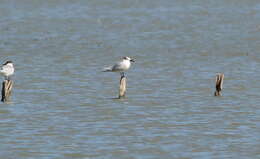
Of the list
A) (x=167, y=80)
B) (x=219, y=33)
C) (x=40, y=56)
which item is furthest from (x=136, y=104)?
(x=219, y=33)

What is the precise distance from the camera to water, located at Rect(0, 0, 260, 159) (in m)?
16.9

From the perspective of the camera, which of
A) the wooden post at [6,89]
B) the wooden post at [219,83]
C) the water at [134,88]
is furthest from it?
the wooden post at [219,83]

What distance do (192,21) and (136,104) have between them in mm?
24495

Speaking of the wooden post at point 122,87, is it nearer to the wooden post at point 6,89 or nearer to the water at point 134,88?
the water at point 134,88

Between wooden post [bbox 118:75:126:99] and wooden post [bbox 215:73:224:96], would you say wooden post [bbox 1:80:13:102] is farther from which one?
wooden post [bbox 215:73:224:96]

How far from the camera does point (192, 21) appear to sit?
45938 millimetres

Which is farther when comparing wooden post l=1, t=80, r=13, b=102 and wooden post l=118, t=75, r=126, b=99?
wooden post l=118, t=75, r=126, b=99

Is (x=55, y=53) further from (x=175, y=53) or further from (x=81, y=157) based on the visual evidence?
(x=81, y=157)

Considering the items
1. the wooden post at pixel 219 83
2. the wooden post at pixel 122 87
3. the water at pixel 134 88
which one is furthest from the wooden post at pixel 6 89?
the wooden post at pixel 219 83

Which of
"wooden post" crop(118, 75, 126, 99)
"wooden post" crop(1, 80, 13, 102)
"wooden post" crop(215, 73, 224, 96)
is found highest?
"wooden post" crop(215, 73, 224, 96)

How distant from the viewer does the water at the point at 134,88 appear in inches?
667

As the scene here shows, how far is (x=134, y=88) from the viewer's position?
968 inches

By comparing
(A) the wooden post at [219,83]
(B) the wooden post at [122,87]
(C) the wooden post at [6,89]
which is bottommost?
(C) the wooden post at [6,89]

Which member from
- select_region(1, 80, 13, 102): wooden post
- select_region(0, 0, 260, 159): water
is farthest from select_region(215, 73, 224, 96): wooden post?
select_region(1, 80, 13, 102): wooden post
